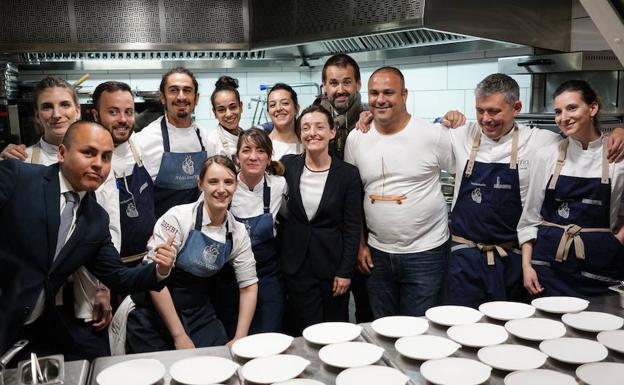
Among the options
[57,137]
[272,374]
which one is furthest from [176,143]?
[272,374]

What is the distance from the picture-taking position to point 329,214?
2664mm

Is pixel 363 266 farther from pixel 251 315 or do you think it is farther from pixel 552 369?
pixel 552 369

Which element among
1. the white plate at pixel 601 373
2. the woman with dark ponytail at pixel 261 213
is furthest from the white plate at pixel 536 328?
the woman with dark ponytail at pixel 261 213

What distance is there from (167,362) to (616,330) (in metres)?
1.40

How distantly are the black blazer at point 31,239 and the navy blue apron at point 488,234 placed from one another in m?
1.69

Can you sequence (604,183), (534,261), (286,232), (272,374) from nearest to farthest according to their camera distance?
1. (272,374)
2. (604,183)
3. (534,261)
4. (286,232)

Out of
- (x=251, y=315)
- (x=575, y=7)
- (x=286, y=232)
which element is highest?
(x=575, y=7)

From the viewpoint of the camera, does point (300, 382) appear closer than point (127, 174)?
Yes

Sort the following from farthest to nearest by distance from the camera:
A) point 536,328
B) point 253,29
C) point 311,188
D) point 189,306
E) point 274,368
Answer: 1. point 253,29
2. point 311,188
3. point 189,306
4. point 536,328
5. point 274,368

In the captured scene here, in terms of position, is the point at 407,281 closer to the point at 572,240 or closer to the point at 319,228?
the point at 319,228

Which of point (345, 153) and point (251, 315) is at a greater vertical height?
point (345, 153)

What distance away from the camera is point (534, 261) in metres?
2.51

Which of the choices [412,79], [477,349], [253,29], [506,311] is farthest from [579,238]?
[253,29]

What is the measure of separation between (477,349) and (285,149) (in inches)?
67.6
